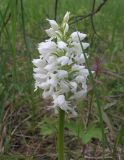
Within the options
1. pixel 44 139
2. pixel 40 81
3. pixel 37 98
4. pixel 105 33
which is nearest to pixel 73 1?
pixel 105 33

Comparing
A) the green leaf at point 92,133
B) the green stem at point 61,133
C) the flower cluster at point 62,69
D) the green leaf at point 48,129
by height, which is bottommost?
the green stem at point 61,133

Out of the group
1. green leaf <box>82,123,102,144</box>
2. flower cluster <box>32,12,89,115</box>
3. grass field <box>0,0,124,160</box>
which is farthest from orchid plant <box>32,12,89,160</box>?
green leaf <box>82,123,102,144</box>

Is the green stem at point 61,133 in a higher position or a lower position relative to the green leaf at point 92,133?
lower

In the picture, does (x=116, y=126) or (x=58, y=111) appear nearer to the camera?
(x=58, y=111)

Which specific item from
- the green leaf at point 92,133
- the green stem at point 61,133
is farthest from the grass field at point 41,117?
the green stem at point 61,133

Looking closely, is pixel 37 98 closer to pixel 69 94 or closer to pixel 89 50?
pixel 89 50

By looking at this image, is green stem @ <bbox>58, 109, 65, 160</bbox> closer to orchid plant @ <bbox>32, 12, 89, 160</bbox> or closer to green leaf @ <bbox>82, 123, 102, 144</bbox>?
orchid plant @ <bbox>32, 12, 89, 160</bbox>

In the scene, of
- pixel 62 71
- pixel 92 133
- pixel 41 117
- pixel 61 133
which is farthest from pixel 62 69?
pixel 41 117

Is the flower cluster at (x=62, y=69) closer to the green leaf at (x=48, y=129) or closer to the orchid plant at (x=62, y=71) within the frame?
the orchid plant at (x=62, y=71)
